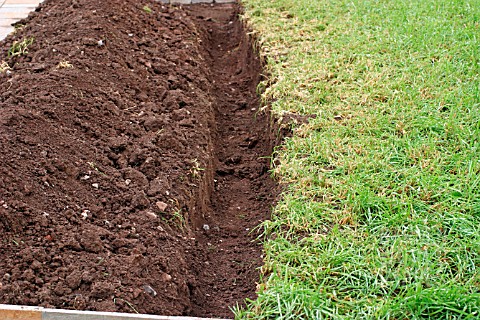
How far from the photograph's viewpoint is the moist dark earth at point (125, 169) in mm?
3451

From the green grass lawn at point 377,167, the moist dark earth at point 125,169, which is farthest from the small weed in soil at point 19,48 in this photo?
the green grass lawn at point 377,167

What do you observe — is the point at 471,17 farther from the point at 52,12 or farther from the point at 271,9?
the point at 52,12

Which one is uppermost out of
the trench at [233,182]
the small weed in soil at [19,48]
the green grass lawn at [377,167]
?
the small weed in soil at [19,48]

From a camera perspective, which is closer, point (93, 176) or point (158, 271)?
point (158, 271)

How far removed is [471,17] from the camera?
6379 mm

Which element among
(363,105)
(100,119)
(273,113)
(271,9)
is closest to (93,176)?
(100,119)

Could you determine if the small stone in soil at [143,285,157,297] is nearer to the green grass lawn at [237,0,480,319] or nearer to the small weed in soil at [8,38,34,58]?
the green grass lawn at [237,0,480,319]

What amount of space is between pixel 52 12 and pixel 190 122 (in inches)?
104

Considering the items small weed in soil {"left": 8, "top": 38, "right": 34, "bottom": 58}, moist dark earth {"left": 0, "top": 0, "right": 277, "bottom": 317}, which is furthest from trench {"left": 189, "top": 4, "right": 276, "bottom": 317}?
small weed in soil {"left": 8, "top": 38, "right": 34, "bottom": 58}

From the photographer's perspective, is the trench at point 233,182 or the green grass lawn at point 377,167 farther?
the trench at point 233,182

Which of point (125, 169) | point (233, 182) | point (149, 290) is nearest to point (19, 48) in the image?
point (125, 169)

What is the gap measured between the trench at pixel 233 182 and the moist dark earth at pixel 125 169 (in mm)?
14

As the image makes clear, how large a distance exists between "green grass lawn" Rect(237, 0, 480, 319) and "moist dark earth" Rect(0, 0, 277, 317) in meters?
0.41

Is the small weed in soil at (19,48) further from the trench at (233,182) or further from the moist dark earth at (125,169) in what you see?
Result: the trench at (233,182)
